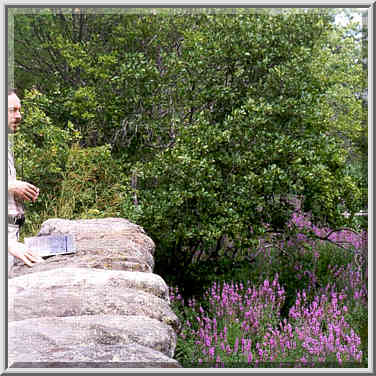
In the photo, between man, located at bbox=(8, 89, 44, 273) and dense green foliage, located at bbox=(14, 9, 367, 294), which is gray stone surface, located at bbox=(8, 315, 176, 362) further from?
dense green foliage, located at bbox=(14, 9, 367, 294)

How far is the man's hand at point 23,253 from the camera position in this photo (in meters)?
2.43

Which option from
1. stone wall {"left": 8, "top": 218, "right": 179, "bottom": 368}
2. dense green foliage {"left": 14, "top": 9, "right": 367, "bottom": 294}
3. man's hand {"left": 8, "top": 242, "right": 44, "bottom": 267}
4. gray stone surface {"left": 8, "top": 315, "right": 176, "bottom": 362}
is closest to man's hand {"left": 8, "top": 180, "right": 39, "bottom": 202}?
man's hand {"left": 8, "top": 242, "right": 44, "bottom": 267}

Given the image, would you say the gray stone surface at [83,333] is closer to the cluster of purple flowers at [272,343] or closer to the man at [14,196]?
the man at [14,196]

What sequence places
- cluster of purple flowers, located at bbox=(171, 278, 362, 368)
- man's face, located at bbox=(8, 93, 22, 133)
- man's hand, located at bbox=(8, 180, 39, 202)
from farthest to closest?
cluster of purple flowers, located at bbox=(171, 278, 362, 368) < man's face, located at bbox=(8, 93, 22, 133) < man's hand, located at bbox=(8, 180, 39, 202)

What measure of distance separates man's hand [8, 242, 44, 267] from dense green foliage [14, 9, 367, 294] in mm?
2163

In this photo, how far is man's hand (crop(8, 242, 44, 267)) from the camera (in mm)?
2426

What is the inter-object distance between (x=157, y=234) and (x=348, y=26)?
16.9ft

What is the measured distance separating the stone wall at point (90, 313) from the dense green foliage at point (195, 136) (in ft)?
6.54

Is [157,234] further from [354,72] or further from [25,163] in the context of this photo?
[354,72]

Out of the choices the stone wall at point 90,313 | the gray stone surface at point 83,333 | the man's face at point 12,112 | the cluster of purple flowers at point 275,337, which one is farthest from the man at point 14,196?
the cluster of purple flowers at point 275,337

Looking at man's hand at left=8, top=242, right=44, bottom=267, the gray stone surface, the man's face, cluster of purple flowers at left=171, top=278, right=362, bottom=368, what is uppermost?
the man's face

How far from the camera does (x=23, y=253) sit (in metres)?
2.60

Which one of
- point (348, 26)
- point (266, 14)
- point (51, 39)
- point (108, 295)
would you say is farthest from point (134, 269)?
point (348, 26)

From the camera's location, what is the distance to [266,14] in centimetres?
530
